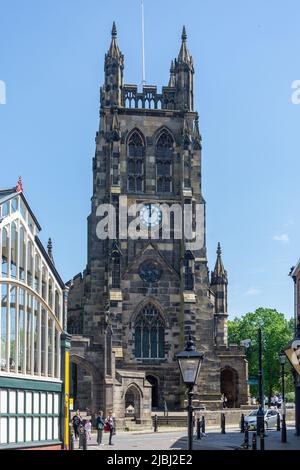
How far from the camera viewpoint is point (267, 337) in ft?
356

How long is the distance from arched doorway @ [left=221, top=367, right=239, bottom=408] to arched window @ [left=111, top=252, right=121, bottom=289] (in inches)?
492

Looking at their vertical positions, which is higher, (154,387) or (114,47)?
(114,47)

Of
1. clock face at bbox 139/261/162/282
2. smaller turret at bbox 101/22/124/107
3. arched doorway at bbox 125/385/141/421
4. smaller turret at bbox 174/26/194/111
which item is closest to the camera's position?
arched doorway at bbox 125/385/141/421

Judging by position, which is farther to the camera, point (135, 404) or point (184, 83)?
point (184, 83)

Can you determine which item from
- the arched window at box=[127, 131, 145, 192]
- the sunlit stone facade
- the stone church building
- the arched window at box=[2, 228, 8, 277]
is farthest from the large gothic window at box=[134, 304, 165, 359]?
the arched window at box=[2, 228, 8, 277]

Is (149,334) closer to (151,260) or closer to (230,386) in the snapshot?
(151,260)

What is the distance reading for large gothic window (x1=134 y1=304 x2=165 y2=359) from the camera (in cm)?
6925

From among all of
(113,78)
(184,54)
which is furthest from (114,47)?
(184,54)

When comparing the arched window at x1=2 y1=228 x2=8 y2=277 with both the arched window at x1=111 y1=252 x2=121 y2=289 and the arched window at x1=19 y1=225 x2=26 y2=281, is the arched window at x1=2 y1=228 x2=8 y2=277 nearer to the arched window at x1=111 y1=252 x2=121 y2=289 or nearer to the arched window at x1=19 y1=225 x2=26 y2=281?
the arched window at x1=19 y1=225 x2=26 y2=281

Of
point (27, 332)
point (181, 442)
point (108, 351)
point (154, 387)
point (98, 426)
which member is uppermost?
point (27, 332)

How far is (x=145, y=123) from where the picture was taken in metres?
73.0

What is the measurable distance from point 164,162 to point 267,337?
137 feet

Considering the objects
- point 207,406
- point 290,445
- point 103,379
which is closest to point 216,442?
point 290,445

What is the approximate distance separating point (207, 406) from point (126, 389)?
9914 millimetres
